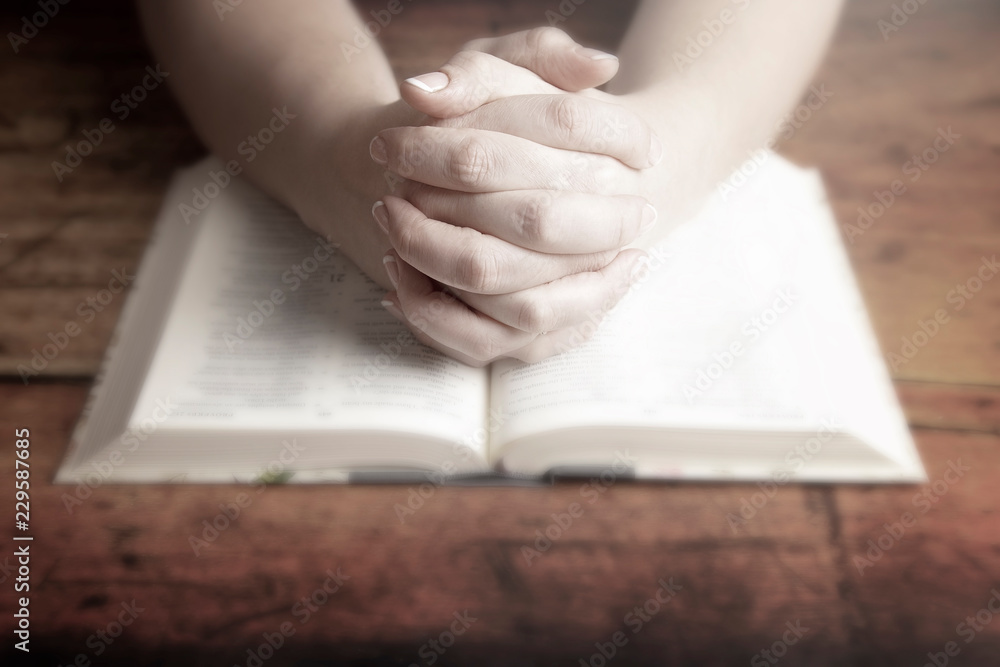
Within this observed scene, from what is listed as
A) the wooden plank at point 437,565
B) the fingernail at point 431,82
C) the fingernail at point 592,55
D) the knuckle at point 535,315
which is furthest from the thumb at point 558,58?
the wooden plank at point 437,565

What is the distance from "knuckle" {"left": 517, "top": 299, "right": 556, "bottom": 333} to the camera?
0.59 m

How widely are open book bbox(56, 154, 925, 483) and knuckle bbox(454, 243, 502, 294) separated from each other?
0.43ft

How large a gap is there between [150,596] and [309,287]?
33 cm

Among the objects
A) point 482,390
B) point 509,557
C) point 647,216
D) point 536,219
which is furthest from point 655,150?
point 509,557

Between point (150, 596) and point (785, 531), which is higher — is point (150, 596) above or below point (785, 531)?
below

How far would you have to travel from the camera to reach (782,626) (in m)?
0.56

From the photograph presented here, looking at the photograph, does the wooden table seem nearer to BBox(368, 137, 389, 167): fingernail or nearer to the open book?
the open book

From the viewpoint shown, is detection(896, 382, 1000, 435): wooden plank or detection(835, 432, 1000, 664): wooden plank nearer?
detection(835, 432, 1000, 664): wooden plank

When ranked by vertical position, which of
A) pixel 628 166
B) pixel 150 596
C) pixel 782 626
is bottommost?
pixel 150 596

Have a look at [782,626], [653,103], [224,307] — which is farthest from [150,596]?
[653,103]

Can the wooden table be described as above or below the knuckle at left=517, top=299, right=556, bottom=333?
below

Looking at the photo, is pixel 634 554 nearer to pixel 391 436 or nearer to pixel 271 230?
pixel 391 436

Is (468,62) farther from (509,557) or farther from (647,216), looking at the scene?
(509,557)

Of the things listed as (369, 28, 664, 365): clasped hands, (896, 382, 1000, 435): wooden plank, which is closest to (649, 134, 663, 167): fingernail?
(369, 28, 664, 365): clasped hands
